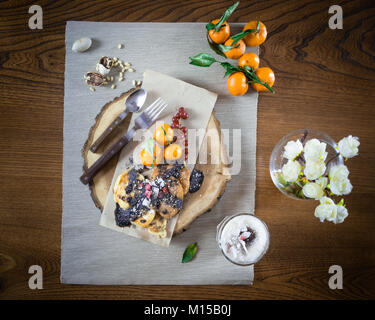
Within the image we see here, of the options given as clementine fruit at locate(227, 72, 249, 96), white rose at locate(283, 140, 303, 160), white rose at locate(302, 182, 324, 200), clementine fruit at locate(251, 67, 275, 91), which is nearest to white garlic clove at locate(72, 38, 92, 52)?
clementine fruit at locate(227, 72, 249, 96)

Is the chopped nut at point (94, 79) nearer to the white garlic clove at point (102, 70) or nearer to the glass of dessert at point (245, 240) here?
the white garlic clove at point (102, 70)

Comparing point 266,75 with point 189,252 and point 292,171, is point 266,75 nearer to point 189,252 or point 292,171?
point 292,171

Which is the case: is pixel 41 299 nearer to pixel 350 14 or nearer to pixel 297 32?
pixel 297 32

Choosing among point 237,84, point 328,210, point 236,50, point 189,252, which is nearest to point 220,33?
point 236,50

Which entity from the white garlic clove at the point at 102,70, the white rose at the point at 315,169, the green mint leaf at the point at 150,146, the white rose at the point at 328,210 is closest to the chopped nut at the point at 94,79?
the white garlic clove at the point at 102,70

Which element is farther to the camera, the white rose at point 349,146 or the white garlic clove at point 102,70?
the white garlic clove at point 102,70

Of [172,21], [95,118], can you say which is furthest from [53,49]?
[172,21]

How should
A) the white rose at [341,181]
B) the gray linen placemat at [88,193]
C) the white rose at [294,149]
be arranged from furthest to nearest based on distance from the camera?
the gray linen placemat at [88,193]
the white rose at [294,149]
the white rose at [341,181]
